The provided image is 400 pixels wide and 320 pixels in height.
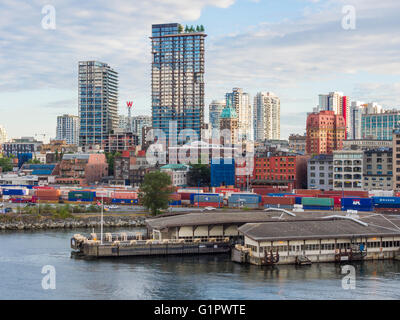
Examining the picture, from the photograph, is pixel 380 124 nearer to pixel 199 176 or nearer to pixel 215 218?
pixel 199 176

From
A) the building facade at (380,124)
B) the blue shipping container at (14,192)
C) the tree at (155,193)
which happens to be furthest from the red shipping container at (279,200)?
the building facade at (380,124)

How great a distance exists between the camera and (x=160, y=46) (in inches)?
5846

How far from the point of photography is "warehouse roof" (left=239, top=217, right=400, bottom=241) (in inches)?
1521

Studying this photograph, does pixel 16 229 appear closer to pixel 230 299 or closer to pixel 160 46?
pixel 230 299

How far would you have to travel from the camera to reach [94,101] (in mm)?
165750

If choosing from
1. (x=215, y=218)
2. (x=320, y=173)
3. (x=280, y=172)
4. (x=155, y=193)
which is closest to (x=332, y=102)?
(x=280, y=172)

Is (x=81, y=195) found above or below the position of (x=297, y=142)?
below

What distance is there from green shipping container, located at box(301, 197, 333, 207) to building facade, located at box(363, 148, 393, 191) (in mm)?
17645

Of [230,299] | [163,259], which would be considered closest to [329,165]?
[163,259]

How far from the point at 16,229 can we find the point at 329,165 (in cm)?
4590

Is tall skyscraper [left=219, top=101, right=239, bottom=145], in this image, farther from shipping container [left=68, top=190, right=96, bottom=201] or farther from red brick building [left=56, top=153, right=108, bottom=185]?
shipping container [left=68, top=190, right=96, bottom=201]

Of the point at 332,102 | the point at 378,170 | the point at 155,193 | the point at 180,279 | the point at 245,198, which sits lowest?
the point at 180,279

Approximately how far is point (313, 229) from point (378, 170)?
4889 cm

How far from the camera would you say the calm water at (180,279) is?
3031 centimetres
